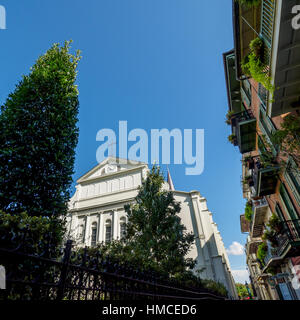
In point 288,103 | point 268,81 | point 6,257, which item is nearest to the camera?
point 6,257

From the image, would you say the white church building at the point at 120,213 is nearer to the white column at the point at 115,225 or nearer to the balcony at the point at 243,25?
the white column at the point at 115,225

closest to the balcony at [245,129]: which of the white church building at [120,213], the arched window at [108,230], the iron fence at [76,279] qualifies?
the white church building at [120,213]

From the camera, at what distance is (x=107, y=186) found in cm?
3044

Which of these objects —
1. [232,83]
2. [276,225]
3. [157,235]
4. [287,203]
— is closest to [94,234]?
[157,235]

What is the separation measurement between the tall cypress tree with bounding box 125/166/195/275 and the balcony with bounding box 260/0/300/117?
8.26 meters

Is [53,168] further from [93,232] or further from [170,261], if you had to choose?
[93,232]

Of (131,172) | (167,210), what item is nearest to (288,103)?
(167,210)

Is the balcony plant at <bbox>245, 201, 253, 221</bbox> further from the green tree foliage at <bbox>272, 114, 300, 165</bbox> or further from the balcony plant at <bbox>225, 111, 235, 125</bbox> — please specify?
the green tree foliage at <bbox>272, 114, 300, 165</bbox>

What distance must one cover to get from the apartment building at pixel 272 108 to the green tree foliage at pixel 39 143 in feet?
24.0

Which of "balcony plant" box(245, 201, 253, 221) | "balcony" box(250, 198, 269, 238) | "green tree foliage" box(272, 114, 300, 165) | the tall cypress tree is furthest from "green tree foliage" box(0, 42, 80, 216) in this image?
"balcony plant" box(245, 201, 253, 221)

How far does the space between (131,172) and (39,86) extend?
932 inches

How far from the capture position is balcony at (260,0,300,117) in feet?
16.5

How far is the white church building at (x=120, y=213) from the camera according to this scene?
21609 millimetres

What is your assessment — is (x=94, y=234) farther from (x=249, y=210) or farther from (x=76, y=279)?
(x=76, y=279)
